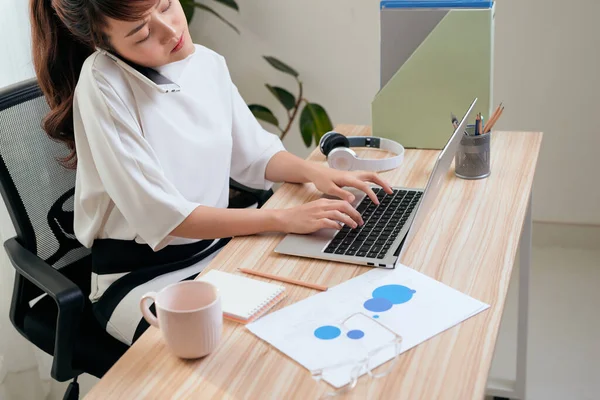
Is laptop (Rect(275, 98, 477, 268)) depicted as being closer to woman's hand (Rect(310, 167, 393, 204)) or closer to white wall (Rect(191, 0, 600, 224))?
woman's hand (Rect(310, 167, 393, 204))

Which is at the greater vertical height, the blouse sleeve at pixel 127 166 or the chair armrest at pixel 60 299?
the blouse sleeve at pixel 127 166

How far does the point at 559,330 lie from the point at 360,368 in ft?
5.08

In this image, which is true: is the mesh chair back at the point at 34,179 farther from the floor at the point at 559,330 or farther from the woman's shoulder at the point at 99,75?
the floor at the point at 559,330

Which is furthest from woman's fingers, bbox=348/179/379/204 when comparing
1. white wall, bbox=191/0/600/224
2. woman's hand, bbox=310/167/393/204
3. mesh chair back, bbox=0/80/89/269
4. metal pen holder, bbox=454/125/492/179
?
white wall, bbox=191/0/600/224

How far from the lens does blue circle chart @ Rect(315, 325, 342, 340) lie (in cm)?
95

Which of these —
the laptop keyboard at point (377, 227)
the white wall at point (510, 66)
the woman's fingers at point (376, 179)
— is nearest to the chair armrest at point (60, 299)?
the laptop keyboard at point (377, 227)

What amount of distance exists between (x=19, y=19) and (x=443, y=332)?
1.53 meters

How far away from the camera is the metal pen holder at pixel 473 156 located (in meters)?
1.45

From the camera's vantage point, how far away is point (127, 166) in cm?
120

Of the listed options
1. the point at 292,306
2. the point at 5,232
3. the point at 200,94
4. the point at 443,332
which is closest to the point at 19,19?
the point at 5,232

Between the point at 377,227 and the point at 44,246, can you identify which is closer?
the point at 377,227

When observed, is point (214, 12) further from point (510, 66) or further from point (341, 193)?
point (341, 193)

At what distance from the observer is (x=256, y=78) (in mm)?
2811

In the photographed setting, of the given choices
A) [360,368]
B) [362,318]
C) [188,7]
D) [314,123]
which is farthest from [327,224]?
[188,7]
